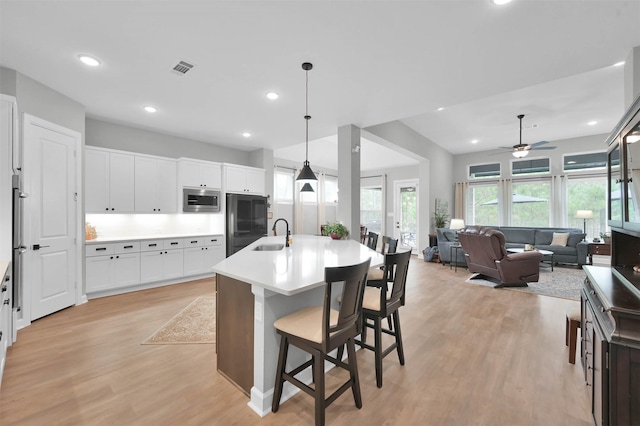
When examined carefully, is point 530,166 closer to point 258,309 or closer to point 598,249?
point 598,249

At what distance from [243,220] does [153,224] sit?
1674 millimetres

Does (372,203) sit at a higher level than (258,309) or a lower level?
higher

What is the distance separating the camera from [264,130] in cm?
508

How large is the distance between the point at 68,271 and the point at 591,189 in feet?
36.1

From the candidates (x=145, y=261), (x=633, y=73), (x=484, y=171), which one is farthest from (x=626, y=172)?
(x=484, y=171)

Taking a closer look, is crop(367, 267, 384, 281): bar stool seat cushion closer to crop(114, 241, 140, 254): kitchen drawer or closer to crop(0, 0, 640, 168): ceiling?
crop(0, 0, 640, 168): ceiling

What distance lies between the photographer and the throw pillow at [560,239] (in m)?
6.54

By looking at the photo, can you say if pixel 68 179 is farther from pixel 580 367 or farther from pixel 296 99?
pixel 580 367

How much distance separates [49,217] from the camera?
11.1ft

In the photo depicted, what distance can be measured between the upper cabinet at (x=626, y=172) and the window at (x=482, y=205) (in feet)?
23.4

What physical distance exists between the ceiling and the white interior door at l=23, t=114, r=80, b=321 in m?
0.67

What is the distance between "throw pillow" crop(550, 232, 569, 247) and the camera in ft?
21.4

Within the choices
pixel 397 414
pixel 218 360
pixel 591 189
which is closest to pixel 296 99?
pixel 218 360

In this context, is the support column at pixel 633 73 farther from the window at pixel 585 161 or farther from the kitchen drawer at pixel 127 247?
the kitchen drawer at pixel 127 247
